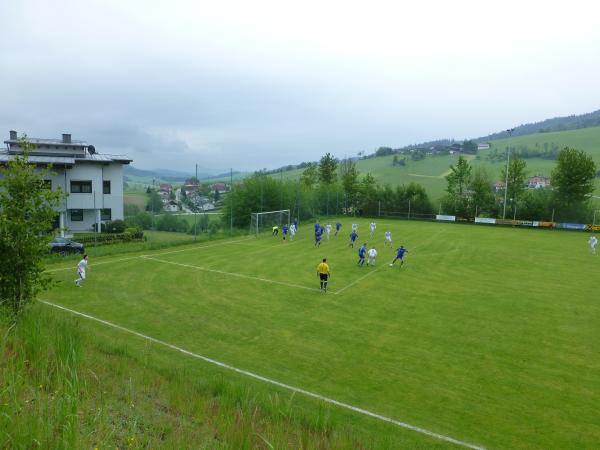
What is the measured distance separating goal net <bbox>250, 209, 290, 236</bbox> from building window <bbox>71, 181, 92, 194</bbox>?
14682 millimetres

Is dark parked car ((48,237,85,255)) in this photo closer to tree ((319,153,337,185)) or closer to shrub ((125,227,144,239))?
shrub ((125,227,144,239))

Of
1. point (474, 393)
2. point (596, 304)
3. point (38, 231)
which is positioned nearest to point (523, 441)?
point (474, 393)

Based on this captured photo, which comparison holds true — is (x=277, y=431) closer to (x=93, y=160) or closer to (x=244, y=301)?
(x=244, y=301)

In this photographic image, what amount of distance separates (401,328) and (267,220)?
26.9 metres

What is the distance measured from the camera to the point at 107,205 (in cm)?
3819

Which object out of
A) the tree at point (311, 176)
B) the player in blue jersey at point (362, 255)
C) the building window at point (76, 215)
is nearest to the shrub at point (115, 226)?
the building window at point (76, 215)

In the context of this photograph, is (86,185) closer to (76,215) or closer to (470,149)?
(76,215)

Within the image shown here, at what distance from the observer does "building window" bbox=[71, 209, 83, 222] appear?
35844 mm

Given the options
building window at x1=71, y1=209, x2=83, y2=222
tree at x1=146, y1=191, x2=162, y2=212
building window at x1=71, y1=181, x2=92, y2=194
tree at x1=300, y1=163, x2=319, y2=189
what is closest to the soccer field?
tree at x1=146, y1=191, x2=162, y2=212

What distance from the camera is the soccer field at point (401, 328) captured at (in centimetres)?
891

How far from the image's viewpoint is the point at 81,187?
36656mm

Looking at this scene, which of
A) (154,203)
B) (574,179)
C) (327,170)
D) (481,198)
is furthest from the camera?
(327,170)

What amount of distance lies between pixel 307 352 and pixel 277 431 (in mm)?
7039

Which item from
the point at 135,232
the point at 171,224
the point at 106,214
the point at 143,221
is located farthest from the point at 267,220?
the point at 106,214
